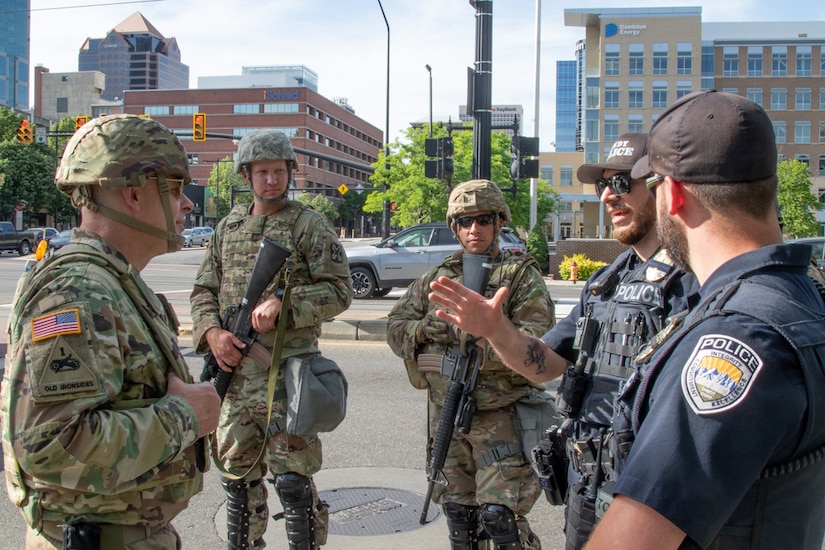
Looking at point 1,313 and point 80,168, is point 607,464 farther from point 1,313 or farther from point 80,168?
point 1,313

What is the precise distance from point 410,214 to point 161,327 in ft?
103

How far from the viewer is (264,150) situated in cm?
369

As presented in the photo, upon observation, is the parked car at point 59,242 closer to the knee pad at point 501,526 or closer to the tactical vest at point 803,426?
the tactical vest at point 803,426

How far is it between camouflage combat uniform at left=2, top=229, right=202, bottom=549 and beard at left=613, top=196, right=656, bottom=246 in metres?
1.69

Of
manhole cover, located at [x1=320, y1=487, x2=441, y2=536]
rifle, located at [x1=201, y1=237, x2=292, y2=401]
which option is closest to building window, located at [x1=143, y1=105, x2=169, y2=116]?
manhole cover, located at [x1=320, y1=487, x2=441, y2=536]

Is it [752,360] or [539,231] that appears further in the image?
[539,231]

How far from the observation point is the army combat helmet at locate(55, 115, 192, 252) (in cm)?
207

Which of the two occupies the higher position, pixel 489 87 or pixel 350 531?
pixel 489 87

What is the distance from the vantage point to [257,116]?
93.3 meters

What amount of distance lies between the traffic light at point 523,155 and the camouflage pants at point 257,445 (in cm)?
977

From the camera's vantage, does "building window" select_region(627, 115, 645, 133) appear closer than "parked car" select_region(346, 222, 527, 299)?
No

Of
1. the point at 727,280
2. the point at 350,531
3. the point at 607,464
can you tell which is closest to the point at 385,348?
the point at 350,531

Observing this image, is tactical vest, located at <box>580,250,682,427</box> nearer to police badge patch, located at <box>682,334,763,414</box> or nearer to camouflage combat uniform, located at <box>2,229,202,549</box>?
police badge patch, located at <box>682,334,763,414</box>

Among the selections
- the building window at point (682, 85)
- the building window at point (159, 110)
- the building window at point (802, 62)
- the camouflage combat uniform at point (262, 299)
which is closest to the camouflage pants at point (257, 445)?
the camouflage combat uniform at point (262, 299)
